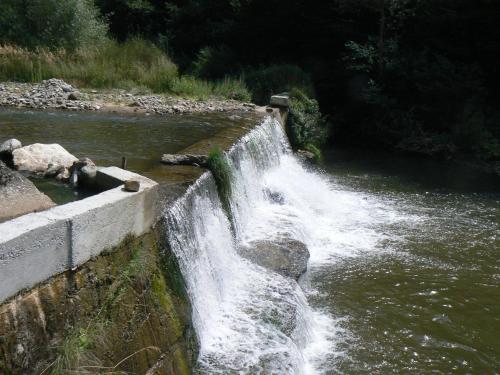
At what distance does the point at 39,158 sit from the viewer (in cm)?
618

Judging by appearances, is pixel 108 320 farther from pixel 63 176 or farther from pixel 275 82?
pixel 275 82

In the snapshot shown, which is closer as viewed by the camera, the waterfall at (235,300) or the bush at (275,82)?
the waterfall at (235,300)

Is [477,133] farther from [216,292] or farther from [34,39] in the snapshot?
[34,39]

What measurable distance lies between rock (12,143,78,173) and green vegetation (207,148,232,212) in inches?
61.3

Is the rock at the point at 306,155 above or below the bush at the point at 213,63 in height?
below

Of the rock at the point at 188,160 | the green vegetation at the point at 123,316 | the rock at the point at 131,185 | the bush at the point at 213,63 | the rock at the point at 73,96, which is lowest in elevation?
the rock at the point at 73,96

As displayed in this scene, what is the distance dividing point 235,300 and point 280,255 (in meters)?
1.15

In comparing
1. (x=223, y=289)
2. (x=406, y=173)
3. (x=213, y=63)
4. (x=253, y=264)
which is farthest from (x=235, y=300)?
(x=213, y=63)

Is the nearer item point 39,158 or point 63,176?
point 63,176

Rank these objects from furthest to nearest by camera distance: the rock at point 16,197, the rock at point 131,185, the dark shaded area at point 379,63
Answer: the dark shaded area at point 379,63 < the rock at point 131,185 < the rock at point 16,197

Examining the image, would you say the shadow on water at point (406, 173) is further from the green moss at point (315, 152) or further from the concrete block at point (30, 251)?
the concrete block at point (30, 251)

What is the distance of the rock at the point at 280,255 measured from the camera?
647 centimetres

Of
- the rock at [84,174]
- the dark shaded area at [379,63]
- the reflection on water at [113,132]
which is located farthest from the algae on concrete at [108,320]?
the dark shaded area at [379,63]

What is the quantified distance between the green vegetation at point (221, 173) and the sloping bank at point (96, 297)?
6.31ft
